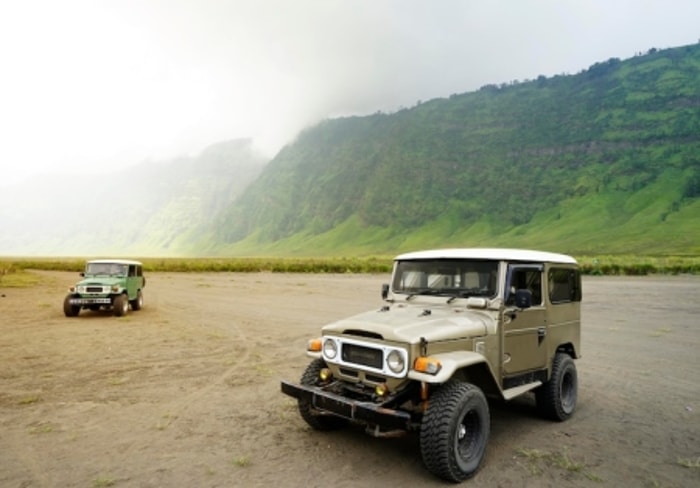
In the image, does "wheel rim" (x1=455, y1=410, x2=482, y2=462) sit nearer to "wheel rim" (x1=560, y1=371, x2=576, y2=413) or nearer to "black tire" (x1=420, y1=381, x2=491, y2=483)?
"black tire" (x1=420, y1=381, x2=491, y2=483)

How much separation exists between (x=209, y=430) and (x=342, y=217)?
170 m

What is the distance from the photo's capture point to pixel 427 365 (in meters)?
5.41

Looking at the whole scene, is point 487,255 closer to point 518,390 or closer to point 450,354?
point 450,354

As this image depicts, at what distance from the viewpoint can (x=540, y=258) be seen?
7.32 m

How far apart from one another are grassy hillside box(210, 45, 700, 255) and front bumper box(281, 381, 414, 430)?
107 m

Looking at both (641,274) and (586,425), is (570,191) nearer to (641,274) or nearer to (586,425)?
(641,274)

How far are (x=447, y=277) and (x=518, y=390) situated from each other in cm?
174

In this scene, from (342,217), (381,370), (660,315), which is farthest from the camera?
(342,217)

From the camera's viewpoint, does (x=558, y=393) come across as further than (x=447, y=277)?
Yes

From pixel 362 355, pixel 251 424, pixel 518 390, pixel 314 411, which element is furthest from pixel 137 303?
pixel 518 390

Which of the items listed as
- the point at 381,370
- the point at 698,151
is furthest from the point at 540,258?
the point at 698,151

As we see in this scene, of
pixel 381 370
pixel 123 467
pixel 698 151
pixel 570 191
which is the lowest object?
pixel 123 467

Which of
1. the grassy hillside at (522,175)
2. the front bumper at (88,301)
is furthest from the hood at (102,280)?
the grassy hillside at (522,175)

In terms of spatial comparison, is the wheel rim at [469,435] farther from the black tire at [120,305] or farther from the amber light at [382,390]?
the black tire at [120,305]
